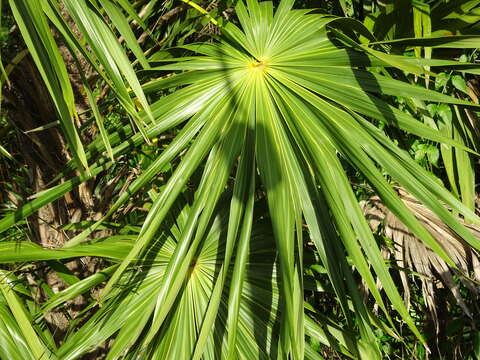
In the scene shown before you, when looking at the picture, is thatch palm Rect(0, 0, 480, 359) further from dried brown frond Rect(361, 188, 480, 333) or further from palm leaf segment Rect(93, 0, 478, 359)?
dried brown frond Rect(361, 188, 480, 333)

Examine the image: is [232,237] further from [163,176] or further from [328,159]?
[163,176]

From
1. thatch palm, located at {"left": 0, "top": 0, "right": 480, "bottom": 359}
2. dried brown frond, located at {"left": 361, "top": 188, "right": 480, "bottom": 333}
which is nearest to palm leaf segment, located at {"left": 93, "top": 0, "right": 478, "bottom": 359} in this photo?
thatch palm, located at {"left": 0, "top": 0, "right": 480, "bottom": 359}

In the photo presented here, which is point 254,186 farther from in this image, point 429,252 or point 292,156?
point 429,252

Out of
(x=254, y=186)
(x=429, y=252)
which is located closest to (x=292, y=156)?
(x=254, y=186)

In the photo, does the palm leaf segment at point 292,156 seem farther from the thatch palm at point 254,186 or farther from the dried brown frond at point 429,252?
the dried brown frond at point 429,252

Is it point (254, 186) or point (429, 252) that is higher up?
point (429, 252)

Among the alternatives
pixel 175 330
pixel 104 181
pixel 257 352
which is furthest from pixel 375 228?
pixel 104 181

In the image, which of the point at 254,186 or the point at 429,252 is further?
the point at 429,252

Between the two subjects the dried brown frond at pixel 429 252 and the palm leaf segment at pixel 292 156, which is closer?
the palm leaf segment at pixel 292 156

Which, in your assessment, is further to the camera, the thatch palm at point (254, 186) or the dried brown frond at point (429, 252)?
the dried brown frond at point (429, 252)

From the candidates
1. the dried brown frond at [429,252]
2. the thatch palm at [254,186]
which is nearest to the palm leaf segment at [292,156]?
the thatch palm at [254,186]
